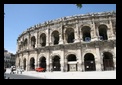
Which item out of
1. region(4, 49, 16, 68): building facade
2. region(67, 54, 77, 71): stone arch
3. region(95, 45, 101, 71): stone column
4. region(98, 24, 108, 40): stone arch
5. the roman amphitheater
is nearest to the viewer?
region(95, 45, 101, 71): stone column

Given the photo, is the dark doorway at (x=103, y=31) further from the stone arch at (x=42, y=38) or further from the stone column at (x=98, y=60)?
the stone arch at (x=42, y=38)

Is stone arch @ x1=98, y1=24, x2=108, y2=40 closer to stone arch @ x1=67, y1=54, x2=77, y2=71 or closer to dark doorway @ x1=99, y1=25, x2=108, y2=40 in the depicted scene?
dark doorway @ x1=99, y1=25, x2=108, y2=40

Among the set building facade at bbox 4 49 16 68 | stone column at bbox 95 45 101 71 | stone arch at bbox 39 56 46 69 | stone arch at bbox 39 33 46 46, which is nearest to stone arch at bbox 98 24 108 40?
stone column at bbox 95 45 101 71

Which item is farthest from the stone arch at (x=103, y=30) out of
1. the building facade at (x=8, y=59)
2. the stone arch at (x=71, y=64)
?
the building facade at (x=8, y=59)

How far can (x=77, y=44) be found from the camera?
21.9m

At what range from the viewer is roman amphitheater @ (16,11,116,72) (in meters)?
21.2

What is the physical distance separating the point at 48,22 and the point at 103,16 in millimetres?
9143

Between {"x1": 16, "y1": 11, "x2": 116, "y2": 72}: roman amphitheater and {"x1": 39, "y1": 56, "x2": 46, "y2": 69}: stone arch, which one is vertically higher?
{"x1": 16, "y1": 11, "x2": 116, "y2": 72}: roman amphitheater

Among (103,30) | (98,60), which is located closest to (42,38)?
(103,30)

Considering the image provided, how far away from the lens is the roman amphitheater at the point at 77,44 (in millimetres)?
21156

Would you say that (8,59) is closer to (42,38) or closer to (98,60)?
(42,38)
